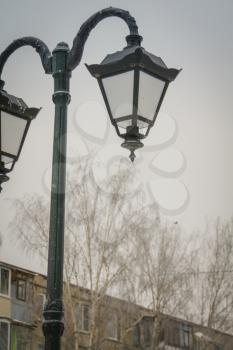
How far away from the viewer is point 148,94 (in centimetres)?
454

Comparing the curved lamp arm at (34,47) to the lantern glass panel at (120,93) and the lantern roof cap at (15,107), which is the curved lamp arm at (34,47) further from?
the lantern glass panel at (120,93)

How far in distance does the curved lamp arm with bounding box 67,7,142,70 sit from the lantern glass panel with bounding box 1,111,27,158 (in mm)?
604

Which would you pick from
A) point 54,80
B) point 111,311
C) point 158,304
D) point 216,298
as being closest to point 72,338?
point 111,311

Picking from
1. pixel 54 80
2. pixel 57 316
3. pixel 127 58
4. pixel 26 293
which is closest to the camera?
pixel 57 316

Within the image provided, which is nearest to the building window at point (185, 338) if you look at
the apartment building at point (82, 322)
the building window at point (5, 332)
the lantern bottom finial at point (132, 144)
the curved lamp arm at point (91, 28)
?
the apartment building at point (82, 322)

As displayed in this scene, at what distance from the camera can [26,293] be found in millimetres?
33688

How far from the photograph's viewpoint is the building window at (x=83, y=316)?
28.2m

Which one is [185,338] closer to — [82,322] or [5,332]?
[82,322]

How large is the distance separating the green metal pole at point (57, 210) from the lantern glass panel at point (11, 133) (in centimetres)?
44

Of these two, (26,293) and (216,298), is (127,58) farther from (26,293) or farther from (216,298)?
(26,293)

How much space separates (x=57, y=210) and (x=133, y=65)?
1.07 meters

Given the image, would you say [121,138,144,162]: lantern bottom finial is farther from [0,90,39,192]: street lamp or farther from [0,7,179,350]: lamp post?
[0,90,39,192]: street lamp

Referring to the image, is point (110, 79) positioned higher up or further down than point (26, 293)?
further down

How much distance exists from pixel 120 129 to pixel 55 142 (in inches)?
18.1
